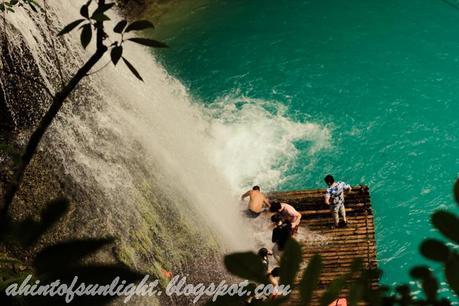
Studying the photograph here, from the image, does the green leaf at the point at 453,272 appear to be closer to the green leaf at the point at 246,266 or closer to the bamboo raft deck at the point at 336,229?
the green leaf at the point at 246,266

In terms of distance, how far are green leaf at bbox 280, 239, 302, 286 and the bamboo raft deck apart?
5.66 metres

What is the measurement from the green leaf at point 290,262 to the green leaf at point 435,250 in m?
0.26

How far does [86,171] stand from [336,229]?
3400mm

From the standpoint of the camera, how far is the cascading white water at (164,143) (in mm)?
5930

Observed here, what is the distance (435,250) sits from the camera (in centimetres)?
116

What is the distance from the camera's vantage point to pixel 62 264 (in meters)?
1.14

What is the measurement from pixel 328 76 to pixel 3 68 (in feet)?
23.2

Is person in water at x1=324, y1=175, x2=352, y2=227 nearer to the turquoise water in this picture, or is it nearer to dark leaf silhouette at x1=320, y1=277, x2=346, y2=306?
the turquoise water

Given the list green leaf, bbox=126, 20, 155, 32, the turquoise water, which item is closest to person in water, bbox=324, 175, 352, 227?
the turquoise water

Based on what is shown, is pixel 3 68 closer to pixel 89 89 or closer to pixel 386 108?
pixel 89 89

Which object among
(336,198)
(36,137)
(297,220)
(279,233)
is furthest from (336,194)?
(36,137)

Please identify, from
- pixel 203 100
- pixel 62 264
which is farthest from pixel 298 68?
pixel 62 264

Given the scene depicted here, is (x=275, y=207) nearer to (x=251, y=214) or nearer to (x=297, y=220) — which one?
(x=297, y=220)

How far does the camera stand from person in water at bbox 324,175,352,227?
24.3 ft
